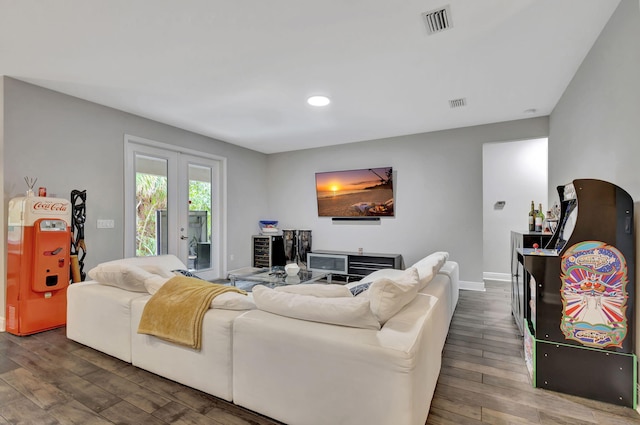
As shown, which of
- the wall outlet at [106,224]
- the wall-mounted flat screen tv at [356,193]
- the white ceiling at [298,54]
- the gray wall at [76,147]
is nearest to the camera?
the white ceiling at [298,54]

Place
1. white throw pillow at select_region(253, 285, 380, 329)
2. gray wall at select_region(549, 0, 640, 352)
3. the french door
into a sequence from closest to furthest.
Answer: white throw pillow at select_region(253, 285, 380, 329) → gray wall at select_region(549, 0, 640, 352) → the french door

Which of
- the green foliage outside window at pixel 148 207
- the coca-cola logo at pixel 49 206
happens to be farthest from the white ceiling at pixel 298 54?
the coca-cola logo at pixel 49 206

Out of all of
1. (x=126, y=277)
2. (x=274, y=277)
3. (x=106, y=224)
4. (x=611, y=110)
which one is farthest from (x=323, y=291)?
(x=106, y=224)

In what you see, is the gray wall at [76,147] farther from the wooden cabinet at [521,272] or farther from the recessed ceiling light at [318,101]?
the wooden cabinet at [521,272]

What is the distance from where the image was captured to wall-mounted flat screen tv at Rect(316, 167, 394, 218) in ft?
18.1

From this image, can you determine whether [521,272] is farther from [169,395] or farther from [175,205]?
[175,205]

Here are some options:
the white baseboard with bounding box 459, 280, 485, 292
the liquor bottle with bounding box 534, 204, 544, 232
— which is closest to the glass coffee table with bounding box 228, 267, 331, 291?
the white baseboard with bounding box 459, 280, 485, 292

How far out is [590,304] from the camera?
2.03 metres

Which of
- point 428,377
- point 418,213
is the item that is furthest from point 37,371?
point 418,213

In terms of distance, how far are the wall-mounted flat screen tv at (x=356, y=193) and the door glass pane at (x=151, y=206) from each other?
8.92ft

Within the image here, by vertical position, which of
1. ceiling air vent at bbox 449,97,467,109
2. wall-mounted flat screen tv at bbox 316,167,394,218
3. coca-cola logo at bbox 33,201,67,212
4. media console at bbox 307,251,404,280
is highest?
ceiling air vent at bbox 449,97,467,109

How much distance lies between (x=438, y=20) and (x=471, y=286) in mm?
3915

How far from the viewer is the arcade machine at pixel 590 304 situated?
194 cm

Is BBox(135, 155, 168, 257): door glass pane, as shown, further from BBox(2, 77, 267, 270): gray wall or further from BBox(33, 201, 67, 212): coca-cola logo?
BBox(33, 201, 67, 212): coca-cola logo
